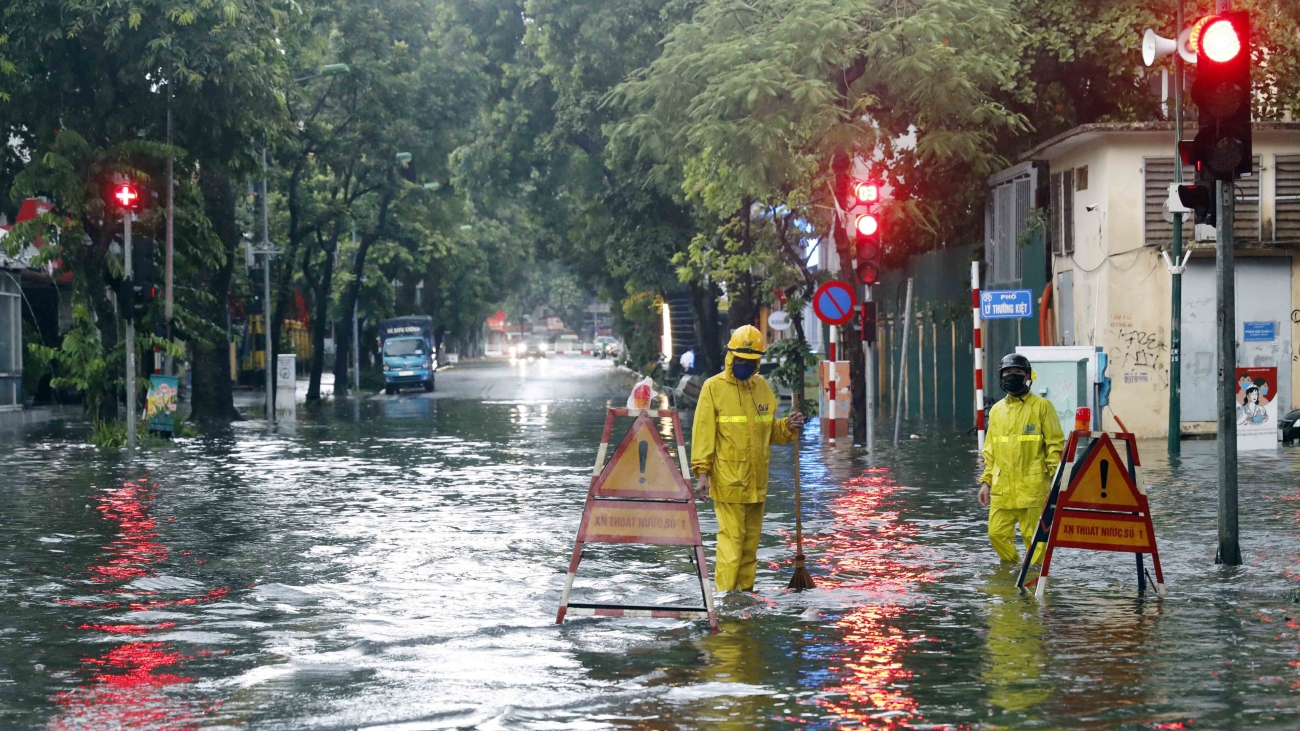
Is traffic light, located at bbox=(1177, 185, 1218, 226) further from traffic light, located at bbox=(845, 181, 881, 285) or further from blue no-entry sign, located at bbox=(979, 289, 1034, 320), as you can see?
traffic light, located at bbox=(845, 181, 881, 285)

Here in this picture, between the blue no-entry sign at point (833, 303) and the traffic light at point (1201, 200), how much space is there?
1208 cm

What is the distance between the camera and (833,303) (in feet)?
78.4

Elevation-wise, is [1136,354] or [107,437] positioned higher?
[1136,354]

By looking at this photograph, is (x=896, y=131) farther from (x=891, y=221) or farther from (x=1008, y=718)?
(x=1008, y=718)

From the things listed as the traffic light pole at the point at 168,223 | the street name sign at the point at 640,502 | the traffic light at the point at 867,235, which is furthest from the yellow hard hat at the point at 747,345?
the traffic light pole at the point at 168,223

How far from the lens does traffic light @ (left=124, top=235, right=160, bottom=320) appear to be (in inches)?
1057

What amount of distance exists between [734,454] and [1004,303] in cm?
1404

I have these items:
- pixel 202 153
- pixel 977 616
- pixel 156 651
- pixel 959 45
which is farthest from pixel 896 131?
pixel 156 651

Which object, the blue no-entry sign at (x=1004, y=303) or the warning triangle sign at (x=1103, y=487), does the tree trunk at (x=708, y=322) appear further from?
the warning triangle sign at (x=1103, y=487)

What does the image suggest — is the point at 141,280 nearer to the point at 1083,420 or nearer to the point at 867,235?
the point at 867,235

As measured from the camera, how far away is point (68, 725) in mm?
7113

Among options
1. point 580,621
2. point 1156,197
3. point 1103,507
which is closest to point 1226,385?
point 1103,507

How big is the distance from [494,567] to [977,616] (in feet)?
12.7

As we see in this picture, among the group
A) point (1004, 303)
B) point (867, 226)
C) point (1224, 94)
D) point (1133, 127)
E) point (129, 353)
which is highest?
point (1133, 127)
